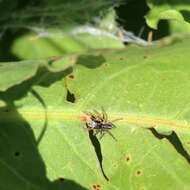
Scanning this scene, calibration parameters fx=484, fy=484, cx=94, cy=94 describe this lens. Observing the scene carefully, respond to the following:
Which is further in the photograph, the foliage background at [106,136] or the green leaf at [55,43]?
the green leaf at [55,43]

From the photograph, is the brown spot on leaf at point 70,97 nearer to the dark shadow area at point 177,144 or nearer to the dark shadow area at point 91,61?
the dark shadow area at point 91,61

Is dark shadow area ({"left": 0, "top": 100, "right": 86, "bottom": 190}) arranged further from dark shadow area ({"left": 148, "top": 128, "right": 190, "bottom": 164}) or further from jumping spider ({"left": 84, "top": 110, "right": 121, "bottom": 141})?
dark shadow area ({"left": 148, "top": 128, "right": 190, "bottom": 164})

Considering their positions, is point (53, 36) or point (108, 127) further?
point (53, 36)

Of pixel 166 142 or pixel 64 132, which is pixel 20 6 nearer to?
pixel 64 132

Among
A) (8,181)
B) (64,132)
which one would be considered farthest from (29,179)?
(64,132)

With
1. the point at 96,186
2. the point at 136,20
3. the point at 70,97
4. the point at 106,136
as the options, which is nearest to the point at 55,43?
→ the point at 136,20

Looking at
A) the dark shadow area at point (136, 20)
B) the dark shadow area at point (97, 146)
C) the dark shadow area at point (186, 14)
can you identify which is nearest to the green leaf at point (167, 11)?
the dark shadow area at point (186, 14)
